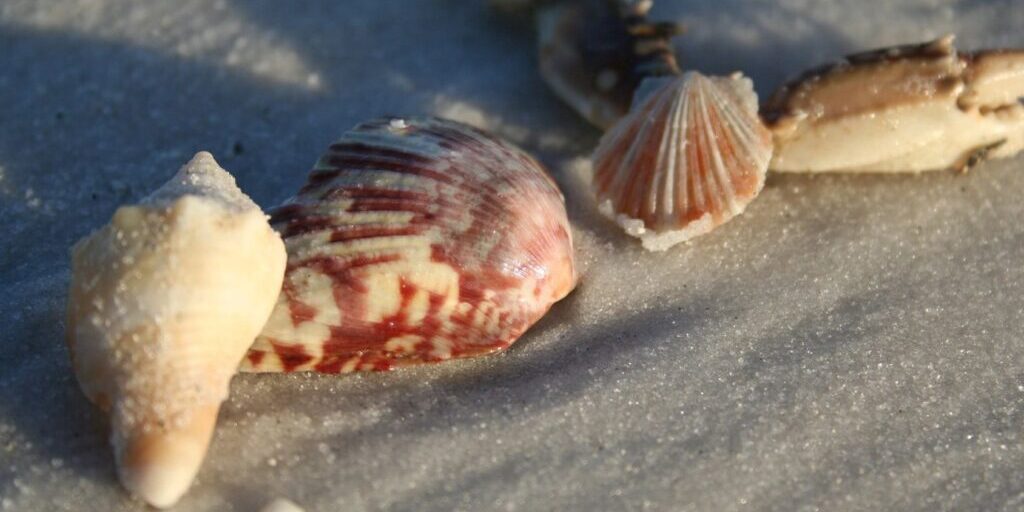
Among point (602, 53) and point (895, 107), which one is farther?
point (602, 53)

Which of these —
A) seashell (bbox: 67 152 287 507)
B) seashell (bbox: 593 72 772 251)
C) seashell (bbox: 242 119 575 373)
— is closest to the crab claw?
seashell (bbox: 593 72 772 251)

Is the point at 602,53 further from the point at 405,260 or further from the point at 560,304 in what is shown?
the point at 405,260

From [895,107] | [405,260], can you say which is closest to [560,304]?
[405,260]

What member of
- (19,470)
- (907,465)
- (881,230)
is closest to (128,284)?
(19,470)

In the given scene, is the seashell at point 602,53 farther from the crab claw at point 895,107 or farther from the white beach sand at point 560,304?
the crab claw at point 895,107

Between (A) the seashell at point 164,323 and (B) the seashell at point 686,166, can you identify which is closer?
(A) the seashell at point 164,323

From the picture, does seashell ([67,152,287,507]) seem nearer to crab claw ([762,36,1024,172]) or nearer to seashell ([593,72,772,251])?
seashell ([593,72,772,251])

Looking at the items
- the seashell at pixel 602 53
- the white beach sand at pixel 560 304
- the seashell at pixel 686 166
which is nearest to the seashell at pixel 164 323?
the white beach sand at pixel 560 304
